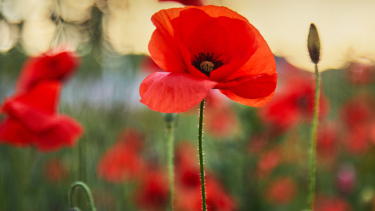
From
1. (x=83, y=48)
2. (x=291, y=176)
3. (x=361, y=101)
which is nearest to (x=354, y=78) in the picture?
(x=361, y=101)

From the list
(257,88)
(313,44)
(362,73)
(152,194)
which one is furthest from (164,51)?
(362,73)

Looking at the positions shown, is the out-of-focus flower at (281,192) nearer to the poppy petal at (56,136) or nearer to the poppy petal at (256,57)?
the poppy petal at (56,136)

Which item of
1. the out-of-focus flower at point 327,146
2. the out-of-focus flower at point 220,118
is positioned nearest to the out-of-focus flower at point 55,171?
the out-of-focus flower at point 220,118

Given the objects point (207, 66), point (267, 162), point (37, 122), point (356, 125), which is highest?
point (207, 66)

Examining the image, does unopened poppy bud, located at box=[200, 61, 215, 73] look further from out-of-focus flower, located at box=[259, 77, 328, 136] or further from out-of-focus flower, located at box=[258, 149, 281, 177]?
out-of-focus flower, located at box=[258, 149, 281, 177]

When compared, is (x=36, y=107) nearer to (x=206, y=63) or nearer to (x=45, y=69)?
(x=45, y=69)

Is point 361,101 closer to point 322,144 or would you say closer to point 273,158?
point 322,144
